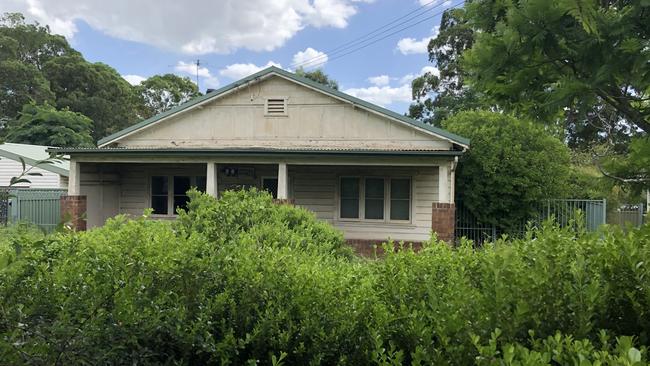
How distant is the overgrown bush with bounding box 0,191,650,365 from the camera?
1950 millimetres

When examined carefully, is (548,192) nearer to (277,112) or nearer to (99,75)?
(277,112)

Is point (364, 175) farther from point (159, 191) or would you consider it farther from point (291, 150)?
point (159, 191)

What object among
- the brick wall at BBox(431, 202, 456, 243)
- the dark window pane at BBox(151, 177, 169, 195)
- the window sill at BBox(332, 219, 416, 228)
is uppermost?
the dark window pane at BBox(151, 177, 169, 195)

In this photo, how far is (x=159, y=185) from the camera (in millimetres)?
16828

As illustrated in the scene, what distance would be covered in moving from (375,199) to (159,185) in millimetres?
7485

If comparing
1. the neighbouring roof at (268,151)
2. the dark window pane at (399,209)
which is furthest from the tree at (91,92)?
the dark window pane at (399,209)

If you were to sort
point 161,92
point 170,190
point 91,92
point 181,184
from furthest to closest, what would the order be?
point 161,92 < point 91,92 < point 181,184 < point 170,190

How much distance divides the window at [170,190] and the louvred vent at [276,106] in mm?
3423

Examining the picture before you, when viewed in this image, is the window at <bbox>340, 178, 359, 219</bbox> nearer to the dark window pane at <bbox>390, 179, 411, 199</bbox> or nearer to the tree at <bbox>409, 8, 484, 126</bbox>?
the dark window pane at <bbox>390, 179, 411, 199</bbox>

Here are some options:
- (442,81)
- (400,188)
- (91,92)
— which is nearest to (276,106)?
(400,188)

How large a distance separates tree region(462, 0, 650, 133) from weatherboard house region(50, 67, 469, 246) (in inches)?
379

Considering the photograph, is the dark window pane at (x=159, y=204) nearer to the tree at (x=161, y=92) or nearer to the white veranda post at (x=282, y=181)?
the white veranda post at (x=282, y=181)

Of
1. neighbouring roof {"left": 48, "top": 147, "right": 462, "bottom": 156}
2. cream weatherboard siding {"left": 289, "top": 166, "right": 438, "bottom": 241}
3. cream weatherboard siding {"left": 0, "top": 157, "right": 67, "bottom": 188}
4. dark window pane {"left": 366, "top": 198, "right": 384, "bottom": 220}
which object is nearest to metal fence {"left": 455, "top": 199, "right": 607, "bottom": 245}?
cream weatherboard siding {"left": 289, "top": 166, "right": 438, "bottom": 241}

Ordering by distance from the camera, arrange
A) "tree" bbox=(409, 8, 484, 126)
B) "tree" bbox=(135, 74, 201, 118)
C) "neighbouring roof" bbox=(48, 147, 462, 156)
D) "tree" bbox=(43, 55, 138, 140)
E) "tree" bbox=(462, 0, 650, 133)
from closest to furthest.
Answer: "tree" bbox=(462, 0, 650, 133) → "neighbouring roof" bbox=(48, 147, 462, 156) → "tree" bbox=(409, 8, 484, 126) → "tree" bbox=(43, 55, 138, 140) → "tree" bbox=(135, 74, 201, 118)
